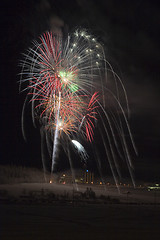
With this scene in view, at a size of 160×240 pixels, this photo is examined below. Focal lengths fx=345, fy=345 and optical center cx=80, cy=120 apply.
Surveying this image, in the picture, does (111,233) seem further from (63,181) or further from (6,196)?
(63,181)

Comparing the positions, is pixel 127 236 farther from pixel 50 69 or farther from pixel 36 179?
pixel 36 179

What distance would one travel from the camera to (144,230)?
43.0 ft

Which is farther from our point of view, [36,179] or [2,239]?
[36,179]

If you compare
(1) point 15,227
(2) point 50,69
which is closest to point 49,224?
(1) point 15,227

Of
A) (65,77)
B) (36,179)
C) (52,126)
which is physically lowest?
(36,179)

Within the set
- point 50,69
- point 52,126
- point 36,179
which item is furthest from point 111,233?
point 36,179

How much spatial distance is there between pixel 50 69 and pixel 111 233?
1509 centimetres

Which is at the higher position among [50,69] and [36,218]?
[50,69]

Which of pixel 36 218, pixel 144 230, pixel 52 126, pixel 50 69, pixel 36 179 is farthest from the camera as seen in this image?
pixel 36 179

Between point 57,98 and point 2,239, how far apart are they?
1698cm

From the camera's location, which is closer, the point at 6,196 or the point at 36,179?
the point at 6,196

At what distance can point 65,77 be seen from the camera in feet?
82.5

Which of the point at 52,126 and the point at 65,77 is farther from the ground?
the point at 65,77

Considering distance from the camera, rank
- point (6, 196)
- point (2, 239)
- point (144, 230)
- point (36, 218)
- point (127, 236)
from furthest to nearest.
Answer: point (6, 196) < point (36, 218) < point (144, 230) < point (127, 236) < point (2, 239)
